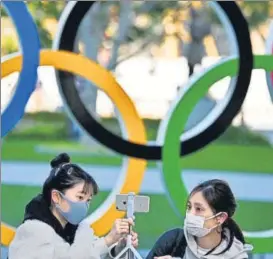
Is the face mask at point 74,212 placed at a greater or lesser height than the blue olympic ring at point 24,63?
lesser

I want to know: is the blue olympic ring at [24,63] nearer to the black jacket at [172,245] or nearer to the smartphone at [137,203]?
the smartphone at [137,203]

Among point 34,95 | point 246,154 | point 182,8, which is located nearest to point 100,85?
point 34,95

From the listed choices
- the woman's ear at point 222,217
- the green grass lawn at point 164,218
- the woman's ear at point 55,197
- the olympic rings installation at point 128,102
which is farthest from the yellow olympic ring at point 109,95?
the woman's ear at point 222,217

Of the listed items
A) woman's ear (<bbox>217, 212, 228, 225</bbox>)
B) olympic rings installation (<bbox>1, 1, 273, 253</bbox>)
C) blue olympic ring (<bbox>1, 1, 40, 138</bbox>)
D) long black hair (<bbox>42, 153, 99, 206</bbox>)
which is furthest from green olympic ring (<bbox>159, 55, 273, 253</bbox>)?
blue olympic ring (<bbox>1, 1, 40, 138</bbox>)

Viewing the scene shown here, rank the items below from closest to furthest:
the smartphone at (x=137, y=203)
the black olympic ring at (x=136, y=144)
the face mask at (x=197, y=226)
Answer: the face mask at (x=197, y=226), the smartphone at (x=137, y=203), the black olympic ring at (x=136, y=144)

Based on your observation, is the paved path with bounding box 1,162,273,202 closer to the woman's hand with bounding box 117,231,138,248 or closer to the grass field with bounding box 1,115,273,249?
the grass field with bounding box 1,115,273,249

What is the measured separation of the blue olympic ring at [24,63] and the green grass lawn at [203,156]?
116 millimetres

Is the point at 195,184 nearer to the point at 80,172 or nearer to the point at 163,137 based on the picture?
the point at 163,137

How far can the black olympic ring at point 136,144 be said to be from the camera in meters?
3.48

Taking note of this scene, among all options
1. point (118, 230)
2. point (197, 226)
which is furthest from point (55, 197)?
point (197, 226)

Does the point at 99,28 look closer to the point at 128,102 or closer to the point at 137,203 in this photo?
the point at 128,102

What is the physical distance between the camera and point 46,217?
3.32 m

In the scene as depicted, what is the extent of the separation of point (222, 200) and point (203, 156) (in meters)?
0.31

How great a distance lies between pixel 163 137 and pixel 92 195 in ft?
1.50
